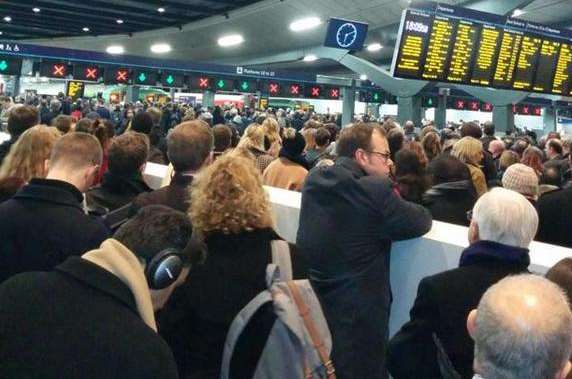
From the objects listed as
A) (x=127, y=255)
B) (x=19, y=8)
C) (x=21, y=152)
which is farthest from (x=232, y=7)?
(x=127, y=255)

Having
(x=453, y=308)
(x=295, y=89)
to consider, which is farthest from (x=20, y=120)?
(x=295, y=89)

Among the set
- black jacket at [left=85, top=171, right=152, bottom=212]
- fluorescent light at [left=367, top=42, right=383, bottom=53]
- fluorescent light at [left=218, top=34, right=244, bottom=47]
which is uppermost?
fluorescent light at [left=367, top=42, right=383, bottom=53]

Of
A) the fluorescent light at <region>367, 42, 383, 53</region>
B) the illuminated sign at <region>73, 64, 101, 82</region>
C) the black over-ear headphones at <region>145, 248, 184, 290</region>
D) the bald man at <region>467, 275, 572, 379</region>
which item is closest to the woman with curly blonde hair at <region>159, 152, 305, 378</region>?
the black over-ear headphones at <region>145, 248, 184, 290</region>

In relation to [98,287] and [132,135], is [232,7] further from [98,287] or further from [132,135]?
[98,287]

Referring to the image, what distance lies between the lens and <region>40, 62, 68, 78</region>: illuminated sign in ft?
57.3

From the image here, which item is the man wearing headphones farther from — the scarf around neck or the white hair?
the white hair

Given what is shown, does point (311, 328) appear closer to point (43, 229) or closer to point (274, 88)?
point (43, 229)

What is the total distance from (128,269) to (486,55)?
888 centimetres

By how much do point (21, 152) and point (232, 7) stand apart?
19.1 meters

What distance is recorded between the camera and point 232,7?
2116 centimetres

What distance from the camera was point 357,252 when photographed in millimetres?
2732

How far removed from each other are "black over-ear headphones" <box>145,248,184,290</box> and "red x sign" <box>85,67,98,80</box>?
58.3 feet

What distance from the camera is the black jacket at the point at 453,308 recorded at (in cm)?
206

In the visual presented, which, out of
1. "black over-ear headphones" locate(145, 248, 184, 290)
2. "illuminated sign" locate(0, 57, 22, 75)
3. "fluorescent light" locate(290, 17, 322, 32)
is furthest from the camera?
"fluorescent light" locate(290, 17, 322, 32)
